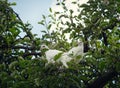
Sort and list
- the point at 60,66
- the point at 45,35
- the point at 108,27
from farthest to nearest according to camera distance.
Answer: the point at 45,35 < the point at 108,27 < the point at 60,66

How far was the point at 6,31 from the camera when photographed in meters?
5.08

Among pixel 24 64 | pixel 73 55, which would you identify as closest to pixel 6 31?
pixel 24 64

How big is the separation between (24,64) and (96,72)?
3.34 feet

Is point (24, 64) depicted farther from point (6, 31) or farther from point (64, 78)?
point (6, 31)

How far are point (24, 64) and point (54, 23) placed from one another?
3.03 meters

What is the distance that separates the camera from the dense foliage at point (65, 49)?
12.0 ft

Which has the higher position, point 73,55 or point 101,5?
point 101,5

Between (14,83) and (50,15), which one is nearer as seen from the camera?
(14,83)

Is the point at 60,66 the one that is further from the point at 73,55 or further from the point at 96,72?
the point at 96,72

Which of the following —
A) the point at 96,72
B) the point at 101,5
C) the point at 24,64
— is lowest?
the point at 96,72

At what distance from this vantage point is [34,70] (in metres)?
3.75

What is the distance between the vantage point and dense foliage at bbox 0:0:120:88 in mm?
3666

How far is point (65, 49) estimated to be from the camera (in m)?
4.62

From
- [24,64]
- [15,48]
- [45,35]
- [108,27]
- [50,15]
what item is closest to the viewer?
[24,64]
